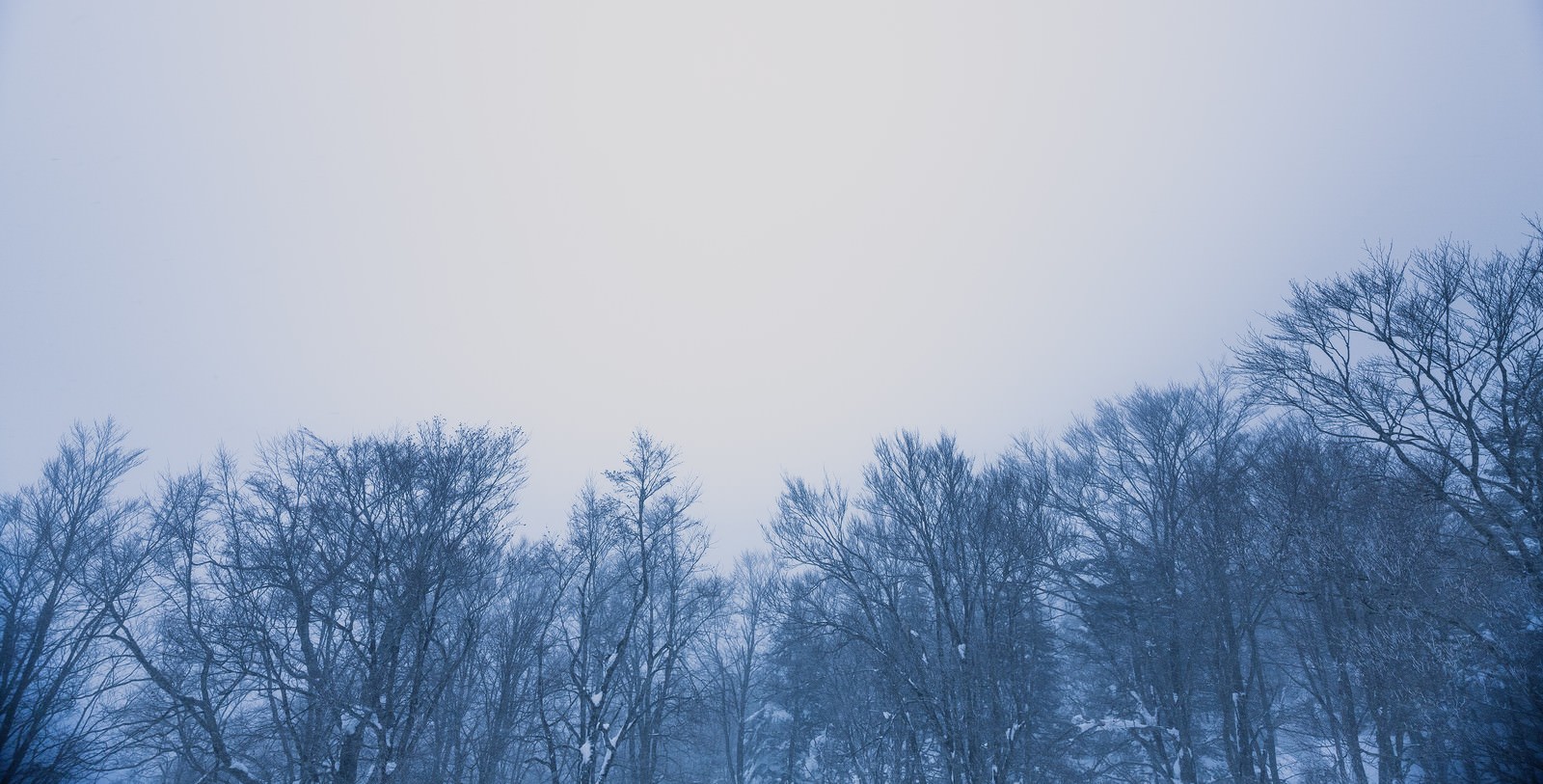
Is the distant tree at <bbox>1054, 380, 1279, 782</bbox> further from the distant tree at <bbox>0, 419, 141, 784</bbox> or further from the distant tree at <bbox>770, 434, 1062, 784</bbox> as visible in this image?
the distant tree at <bbox>0, 419, 141, 784</bbox>

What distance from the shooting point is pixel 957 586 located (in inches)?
624

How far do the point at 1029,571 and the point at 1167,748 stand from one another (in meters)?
10.2

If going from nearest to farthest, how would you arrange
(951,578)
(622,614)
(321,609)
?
1. (321,609)
2. (951,578)
3. (622,614)

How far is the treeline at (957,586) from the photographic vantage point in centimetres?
991

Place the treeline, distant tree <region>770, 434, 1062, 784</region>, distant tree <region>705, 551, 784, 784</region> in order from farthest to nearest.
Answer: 1. distant tree <region>705, 551, 784, 784</region>
2. distant tree <region>770, 434, 1062, 784</region>
3. the treeline

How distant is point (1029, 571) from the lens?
15484 mm

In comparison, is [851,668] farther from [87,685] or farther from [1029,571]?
[87,685]

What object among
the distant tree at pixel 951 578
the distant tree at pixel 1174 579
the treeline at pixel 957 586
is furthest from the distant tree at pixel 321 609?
the distant tree at pixel 1174 579

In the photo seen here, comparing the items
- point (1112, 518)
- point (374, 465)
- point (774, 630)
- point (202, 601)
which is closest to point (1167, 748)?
point (1112, 518)

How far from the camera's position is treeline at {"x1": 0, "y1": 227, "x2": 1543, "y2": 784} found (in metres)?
9.91

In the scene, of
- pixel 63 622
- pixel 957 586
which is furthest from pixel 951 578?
pixel 63 622

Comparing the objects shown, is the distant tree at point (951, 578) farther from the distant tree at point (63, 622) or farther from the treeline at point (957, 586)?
the distant tree at point (63, 622)

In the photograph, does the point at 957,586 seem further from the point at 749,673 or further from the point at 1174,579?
the point at 749,673

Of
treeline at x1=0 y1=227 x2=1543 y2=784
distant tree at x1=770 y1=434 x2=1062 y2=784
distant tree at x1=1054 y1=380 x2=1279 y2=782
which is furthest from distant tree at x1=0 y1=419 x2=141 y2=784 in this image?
distant tree at x1=1054 y1=380 x2=1279 y2=782
